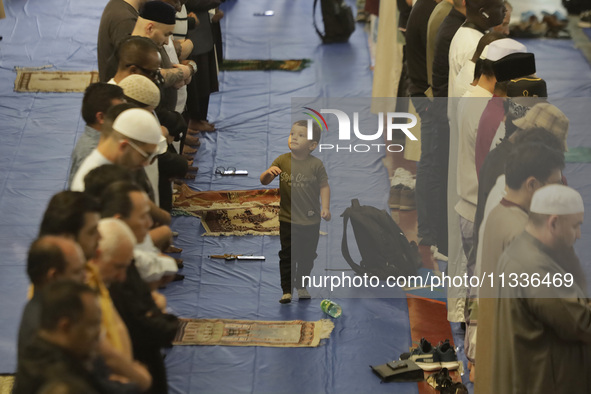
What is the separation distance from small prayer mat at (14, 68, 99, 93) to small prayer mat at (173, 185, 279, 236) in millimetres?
2658

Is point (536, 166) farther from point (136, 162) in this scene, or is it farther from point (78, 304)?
point (78, 304)

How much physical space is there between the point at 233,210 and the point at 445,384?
98.6 inches

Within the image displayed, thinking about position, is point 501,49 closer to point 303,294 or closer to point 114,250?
point 303,294

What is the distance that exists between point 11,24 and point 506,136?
7.81 m

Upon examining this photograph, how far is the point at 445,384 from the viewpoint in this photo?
481cm

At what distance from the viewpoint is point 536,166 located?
12.1 feet

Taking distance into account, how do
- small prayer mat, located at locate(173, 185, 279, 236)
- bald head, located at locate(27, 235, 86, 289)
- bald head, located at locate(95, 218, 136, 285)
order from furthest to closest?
1. small prayer mat, located at locate(173, 185, 279, 236)
2. bald head, located at locate(95, 218, 136, 285)
3. bald head, located at locate(27, 235, 86, 289)

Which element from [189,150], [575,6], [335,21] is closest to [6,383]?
[189,150]

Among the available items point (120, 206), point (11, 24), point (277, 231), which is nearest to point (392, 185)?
point (277, 231)

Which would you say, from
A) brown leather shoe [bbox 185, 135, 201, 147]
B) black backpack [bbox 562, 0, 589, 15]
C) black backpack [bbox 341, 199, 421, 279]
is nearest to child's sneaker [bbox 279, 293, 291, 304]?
black backpack [bbox 341, 199, 421, 279]

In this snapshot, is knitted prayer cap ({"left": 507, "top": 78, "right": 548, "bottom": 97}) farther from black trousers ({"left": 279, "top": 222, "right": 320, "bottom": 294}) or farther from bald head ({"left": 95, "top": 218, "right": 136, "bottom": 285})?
bald head ({"left": 95, "top": 218, "right": 136, "bottom": 285})

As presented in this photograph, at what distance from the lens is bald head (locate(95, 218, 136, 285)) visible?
9.67 ft

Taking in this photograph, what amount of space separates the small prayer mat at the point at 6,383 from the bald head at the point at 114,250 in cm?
199

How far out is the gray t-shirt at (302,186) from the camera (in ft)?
17.2
